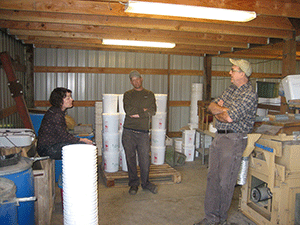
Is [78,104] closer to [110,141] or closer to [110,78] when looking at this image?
[110,78]

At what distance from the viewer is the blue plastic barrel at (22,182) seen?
2.89 m

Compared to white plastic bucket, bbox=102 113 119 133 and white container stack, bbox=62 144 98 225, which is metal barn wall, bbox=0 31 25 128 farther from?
white container stack, bbox=62 144 98 225

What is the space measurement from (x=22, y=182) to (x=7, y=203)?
755 millimetres

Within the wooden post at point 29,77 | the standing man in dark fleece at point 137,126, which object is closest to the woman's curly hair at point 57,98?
the standing man in dark fleece at point 137,126

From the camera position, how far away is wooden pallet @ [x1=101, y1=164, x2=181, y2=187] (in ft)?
18.4

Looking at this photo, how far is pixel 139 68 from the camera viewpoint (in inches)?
364

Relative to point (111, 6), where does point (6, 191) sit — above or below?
below

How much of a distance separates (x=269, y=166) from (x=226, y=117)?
99 cm

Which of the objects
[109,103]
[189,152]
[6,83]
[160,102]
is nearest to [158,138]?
[160,102]

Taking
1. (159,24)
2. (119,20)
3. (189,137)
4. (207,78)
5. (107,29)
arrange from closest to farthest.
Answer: (119,20) < (159,24) < (107,29) < (189,137) < (207,78)

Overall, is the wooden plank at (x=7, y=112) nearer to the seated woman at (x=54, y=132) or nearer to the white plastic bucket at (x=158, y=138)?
the seated woman at (x=54, y=132)

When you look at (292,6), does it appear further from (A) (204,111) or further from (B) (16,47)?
(B) (16,47)

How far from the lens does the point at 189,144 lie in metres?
7.86

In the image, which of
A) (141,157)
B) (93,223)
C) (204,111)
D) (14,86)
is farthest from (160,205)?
(14,86)
